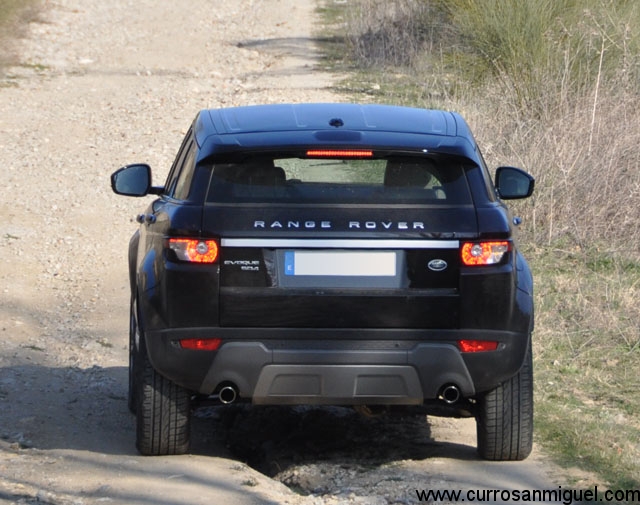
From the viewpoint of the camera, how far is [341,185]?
5043mm

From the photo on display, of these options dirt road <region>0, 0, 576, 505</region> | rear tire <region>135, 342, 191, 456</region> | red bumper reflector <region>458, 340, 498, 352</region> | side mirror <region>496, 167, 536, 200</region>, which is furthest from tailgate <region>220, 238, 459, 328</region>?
side mirror <region>496, 167, 536, 200</region>

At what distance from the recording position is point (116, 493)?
477cm

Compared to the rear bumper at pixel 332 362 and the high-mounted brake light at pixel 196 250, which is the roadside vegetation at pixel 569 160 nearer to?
the rear bumper at pixel 332 362

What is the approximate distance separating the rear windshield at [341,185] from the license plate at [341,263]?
0.22 m

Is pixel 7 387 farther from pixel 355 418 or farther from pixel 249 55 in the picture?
pixel 249 55

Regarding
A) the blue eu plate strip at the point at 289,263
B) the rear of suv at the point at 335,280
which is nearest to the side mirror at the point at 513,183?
the rear of suv at the point at 335,280

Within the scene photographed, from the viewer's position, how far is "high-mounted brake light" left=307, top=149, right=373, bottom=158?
4.88 meters

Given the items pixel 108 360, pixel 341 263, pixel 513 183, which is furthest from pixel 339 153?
pixel 108 360

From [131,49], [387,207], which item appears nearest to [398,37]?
[131,49]

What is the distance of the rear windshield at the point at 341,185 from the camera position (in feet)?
15.7

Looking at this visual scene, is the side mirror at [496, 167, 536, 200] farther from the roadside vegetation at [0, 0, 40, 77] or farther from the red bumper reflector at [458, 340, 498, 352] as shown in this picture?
the roadside vegetation at [0, 0, 40, 77]

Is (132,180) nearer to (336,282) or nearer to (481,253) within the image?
(336,282)

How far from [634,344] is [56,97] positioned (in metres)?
12.7

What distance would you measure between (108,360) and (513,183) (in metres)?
2.97
